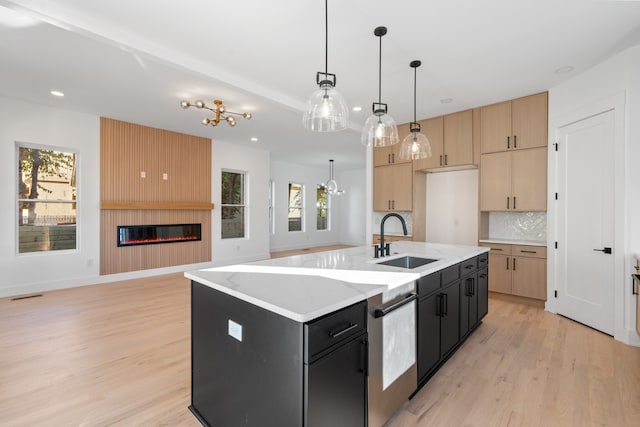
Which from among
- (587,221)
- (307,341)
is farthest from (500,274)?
(307,341)

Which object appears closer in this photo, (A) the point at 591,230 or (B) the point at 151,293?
(A) the point at 591,230

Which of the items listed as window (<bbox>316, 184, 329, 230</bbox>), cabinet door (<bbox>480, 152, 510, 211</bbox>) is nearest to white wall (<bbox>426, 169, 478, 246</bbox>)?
cabinet door (<bbox>480, 152, 510, 211</bbox>)

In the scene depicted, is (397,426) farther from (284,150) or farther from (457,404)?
(284,150)

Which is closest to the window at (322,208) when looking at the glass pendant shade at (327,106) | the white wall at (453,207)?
the white wall at (453,207)

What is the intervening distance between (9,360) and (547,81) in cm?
626

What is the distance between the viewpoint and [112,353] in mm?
2627

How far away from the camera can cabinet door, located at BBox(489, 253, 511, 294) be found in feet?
13.7

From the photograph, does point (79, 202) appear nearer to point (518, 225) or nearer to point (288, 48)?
point (288, 48)

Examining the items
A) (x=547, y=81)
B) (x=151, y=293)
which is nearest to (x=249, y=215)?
(x=151, y=293)

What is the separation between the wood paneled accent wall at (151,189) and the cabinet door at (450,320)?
5476mm

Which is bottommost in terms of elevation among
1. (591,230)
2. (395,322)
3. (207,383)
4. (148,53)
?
(207,383)

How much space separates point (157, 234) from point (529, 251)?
20.9 feet

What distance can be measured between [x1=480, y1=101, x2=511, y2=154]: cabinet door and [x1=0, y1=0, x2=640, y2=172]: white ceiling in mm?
151

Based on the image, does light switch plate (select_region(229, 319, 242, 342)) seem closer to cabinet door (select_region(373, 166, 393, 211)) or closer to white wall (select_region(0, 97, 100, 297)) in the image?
cabinet door (select_region(373, 166, 393, 211))
